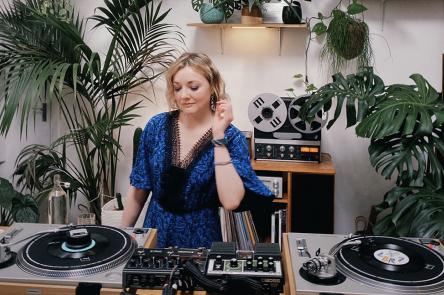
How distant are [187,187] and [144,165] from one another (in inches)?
7.7

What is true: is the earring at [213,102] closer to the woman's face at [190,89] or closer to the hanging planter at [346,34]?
the woman's face at [190,89]

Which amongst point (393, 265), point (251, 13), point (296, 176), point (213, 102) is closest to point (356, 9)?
point (251, 13)

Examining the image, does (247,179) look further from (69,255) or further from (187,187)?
(69,255)

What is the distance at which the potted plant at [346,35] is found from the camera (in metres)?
3.36

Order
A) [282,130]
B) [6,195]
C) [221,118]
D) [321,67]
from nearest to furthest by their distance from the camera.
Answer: [221,118], [6,195], [282,130], [321,67]

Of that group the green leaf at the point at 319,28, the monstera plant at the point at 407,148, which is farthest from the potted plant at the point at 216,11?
the monstera plant at the point at 407,148

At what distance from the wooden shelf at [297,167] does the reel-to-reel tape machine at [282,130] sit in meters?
0.04

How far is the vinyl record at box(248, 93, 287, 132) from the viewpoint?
3.43 meters

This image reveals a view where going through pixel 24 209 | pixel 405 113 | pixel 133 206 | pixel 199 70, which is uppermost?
pixel 199 70

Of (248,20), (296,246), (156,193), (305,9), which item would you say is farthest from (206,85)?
(305,9)

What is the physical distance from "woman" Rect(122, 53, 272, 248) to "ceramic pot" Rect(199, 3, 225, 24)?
1743 millimetres

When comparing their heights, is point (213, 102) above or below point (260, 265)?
above

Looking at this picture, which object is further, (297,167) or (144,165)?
(297,167)

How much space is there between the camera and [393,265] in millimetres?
1160
